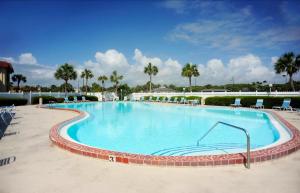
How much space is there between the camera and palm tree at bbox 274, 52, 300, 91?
38.8 metres

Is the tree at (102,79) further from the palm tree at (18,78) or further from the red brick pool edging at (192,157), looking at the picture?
the red brick pool edging at (192,157)

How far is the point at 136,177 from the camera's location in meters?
4.71

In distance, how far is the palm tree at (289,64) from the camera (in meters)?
38.8

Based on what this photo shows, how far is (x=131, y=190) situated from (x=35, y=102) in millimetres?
33970

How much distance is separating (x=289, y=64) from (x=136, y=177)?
41661mm

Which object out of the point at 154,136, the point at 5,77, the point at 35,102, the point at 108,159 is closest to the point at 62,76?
the point at 5,77

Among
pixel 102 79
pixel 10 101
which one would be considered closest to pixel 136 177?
pixel 10 101

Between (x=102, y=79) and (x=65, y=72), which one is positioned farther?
(x=102, y=79)

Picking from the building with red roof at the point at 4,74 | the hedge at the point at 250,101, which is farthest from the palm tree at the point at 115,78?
the hedge at the point at 250,101

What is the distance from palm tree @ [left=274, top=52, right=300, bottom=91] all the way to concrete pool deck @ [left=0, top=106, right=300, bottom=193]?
38217 mm

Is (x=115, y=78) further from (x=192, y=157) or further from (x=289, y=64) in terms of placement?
(x=192, y=157)

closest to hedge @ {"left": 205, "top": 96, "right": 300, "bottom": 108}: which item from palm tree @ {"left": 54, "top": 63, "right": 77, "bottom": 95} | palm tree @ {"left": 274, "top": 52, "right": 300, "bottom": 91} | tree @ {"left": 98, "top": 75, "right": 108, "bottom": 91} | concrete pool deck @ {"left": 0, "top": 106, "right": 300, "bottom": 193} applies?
concrete pool deck @ {"left": 0, "top": 106, "right": 300, "bottom": 193}

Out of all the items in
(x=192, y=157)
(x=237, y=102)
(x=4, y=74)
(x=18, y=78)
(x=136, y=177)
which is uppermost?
(x=18, y=78)

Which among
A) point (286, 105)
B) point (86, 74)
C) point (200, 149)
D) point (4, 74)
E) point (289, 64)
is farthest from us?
point (86, 74)
